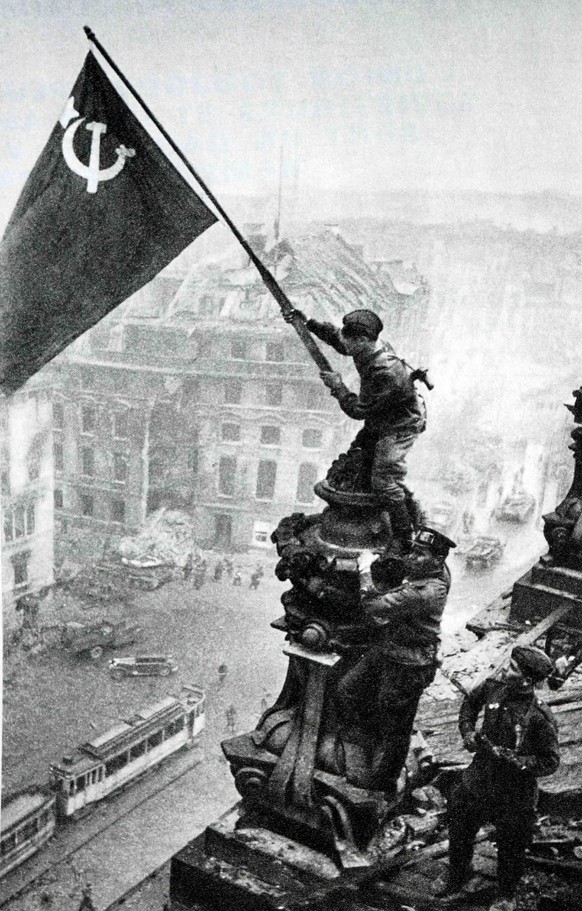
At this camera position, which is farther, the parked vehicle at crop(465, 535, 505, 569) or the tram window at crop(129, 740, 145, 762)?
the parked vehicle at crop(465, 535, 505, 569)

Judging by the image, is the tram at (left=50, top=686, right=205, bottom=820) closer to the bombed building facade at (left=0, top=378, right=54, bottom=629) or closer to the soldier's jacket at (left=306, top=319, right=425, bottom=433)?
the bombed building facade at (left=0, top=378, right=54, bottom=629)

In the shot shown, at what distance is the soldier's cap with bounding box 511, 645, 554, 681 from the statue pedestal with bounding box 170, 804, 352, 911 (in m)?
1.65

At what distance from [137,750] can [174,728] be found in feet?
6.03

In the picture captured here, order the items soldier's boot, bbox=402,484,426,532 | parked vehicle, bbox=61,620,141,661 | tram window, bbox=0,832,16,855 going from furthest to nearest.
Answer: parked vehicle, bbox=61,620,141,661 < tram window, bbox=0,832,16,855 < soldier's boot, bbox=402,484,426,532

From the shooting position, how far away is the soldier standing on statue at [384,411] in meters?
5.14

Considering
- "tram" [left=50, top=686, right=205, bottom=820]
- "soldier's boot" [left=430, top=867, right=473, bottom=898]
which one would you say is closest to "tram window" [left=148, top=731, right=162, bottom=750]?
"tram" [left=50, top=686, right=205, bottom=820]

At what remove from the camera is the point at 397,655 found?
4883mm

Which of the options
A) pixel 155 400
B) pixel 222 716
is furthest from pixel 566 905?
pixel 155 400

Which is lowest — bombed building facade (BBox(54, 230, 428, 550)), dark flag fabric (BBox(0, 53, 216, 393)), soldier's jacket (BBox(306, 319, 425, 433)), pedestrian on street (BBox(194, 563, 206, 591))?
pedestrian on street (BBox(194, 563, 206, 591))

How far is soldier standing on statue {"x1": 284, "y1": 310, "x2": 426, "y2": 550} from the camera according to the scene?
A: 514 cm

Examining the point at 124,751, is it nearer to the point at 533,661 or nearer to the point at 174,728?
the point at 174,728

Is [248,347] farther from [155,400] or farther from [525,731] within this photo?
[525,731]

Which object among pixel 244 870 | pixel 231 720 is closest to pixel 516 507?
pixel 231 720

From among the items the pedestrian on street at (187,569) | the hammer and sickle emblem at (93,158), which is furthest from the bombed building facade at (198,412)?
the hammer and sickle emblem at (93,158)
